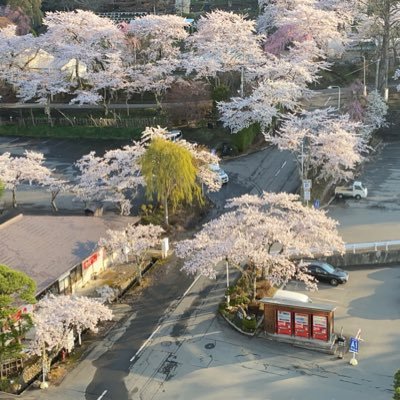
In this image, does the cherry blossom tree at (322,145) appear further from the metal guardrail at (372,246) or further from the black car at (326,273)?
the black car at (326,273)

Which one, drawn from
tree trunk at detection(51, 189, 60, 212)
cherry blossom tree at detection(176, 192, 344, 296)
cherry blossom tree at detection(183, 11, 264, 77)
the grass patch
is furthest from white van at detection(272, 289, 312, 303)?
cherry blossom tree at detection(183, 11, 264, 77)

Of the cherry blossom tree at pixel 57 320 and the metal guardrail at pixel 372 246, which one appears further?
the metal guardrail at pixel 372 246

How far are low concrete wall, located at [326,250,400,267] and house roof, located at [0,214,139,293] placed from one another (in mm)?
9793

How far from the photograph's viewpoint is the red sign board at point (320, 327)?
20.0 m

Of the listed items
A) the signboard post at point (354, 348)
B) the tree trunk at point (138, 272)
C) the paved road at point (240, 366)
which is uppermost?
the tree trunk at point (138, 272)

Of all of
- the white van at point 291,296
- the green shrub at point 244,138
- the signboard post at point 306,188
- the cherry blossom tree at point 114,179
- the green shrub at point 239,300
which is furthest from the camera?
the green shrub at point 244,138

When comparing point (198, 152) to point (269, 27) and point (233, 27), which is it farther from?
point (269, 27)

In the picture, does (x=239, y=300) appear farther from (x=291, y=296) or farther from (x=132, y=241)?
(x=132, y=241)

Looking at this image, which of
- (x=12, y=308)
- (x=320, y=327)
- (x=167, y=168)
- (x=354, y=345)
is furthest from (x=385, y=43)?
(x=12, y=308)

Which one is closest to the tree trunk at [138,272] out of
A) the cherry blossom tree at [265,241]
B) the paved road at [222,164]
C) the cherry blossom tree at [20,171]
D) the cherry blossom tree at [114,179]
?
the cherry blossom tree at [265,241]

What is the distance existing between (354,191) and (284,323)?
1436 centimetres

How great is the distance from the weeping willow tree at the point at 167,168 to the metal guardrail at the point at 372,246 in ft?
27.9

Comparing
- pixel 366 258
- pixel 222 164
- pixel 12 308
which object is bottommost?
pixel 366 258

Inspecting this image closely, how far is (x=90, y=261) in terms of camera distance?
25.4 meters
